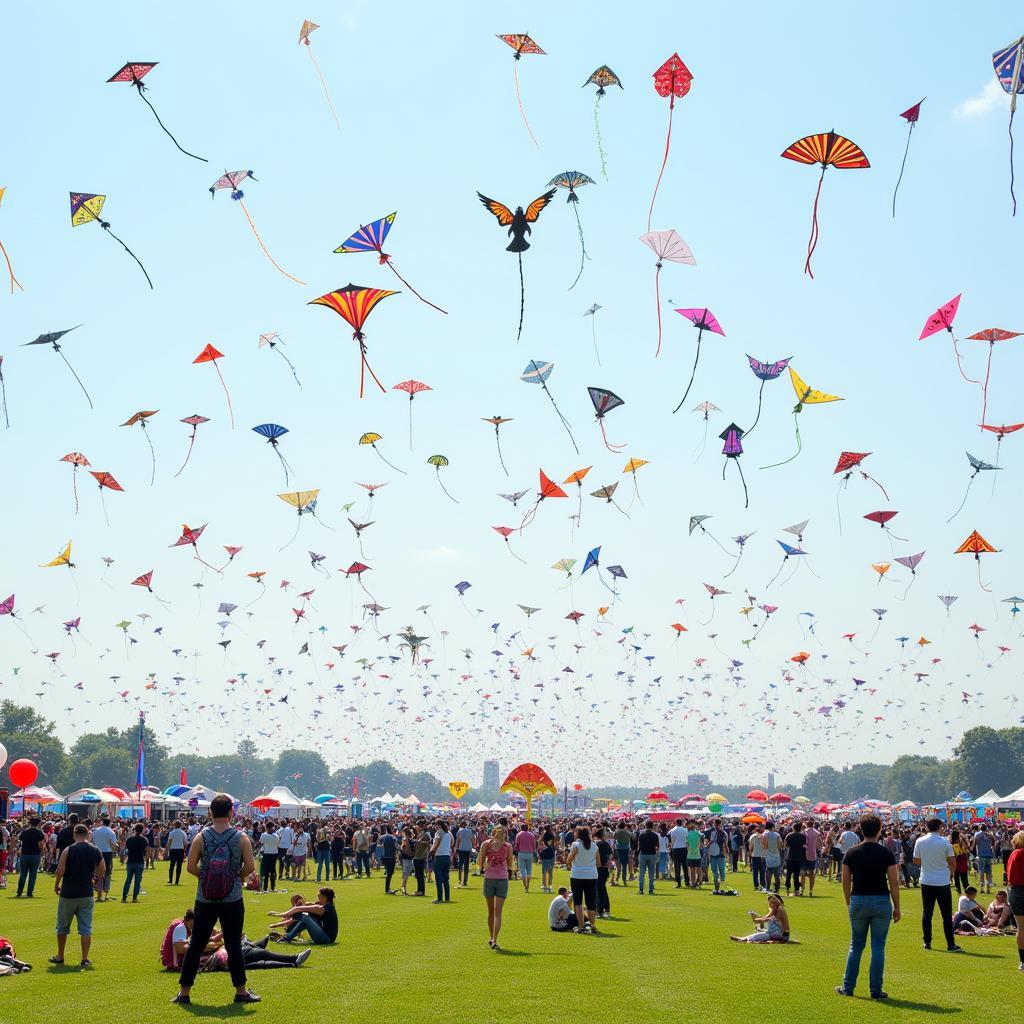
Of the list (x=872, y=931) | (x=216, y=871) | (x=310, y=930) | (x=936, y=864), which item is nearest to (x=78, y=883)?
(x=216, y=871)

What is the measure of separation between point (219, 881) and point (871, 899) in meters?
5.49

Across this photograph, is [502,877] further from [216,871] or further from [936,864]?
[216,871]

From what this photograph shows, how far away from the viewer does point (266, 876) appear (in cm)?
2433

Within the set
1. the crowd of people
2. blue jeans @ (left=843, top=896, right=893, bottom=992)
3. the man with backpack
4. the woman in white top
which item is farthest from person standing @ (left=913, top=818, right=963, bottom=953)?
the man with backpack

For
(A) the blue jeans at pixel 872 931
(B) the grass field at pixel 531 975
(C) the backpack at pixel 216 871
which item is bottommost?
(B) the grass field at pixel 531 975

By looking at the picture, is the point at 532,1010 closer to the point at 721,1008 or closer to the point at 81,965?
the point at 721,1008

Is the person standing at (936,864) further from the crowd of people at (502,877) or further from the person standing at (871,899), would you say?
the person standing at (871,899)

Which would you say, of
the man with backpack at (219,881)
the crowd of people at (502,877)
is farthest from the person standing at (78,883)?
the man with backpack at (219,881)

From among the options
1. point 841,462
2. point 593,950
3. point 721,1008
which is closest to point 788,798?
point 841,462

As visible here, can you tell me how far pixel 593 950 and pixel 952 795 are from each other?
156 metres

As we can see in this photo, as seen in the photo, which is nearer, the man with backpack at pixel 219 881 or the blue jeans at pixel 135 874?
the man with backpack at pixel 219 881

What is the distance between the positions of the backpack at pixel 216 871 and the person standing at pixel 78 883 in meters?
3.08

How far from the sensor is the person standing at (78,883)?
36.3 feet

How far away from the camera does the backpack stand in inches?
337
